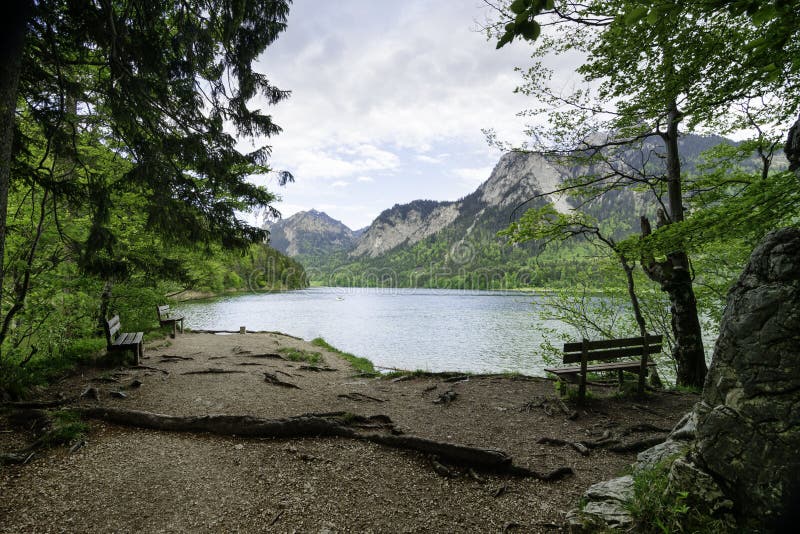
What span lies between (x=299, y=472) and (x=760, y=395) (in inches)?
177

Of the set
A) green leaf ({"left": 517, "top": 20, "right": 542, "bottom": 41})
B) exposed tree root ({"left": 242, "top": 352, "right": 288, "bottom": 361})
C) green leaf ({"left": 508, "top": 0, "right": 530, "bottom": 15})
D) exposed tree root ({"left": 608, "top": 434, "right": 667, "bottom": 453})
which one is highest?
green leaf ({"left": 508, "top": 0, "right": 530, "bottom": 15})

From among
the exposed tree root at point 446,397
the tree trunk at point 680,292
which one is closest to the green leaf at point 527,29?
the exposed tree root at point 446,397

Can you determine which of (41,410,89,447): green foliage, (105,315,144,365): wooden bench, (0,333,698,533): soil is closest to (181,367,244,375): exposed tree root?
(0,333,698,533): soil

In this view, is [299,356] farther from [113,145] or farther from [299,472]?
[299,472]

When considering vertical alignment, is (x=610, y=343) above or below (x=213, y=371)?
above

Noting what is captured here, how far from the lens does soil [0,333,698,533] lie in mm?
3285

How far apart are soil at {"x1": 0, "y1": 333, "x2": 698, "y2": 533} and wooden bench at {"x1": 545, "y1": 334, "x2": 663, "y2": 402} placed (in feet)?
1.76

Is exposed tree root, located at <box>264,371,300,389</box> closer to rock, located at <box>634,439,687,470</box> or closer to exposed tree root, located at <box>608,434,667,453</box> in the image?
exposed tree root, located at <box>608,434,667,453</box>

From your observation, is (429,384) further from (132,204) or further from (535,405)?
(132,204)

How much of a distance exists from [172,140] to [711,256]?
13.3 meters

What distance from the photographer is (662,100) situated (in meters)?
6.01

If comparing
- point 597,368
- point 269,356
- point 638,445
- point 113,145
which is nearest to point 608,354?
point 597,368

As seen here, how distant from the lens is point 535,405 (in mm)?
6941

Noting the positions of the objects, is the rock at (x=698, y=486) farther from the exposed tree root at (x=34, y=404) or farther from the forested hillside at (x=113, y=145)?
the exposed tree root at (x=34, y=404)
